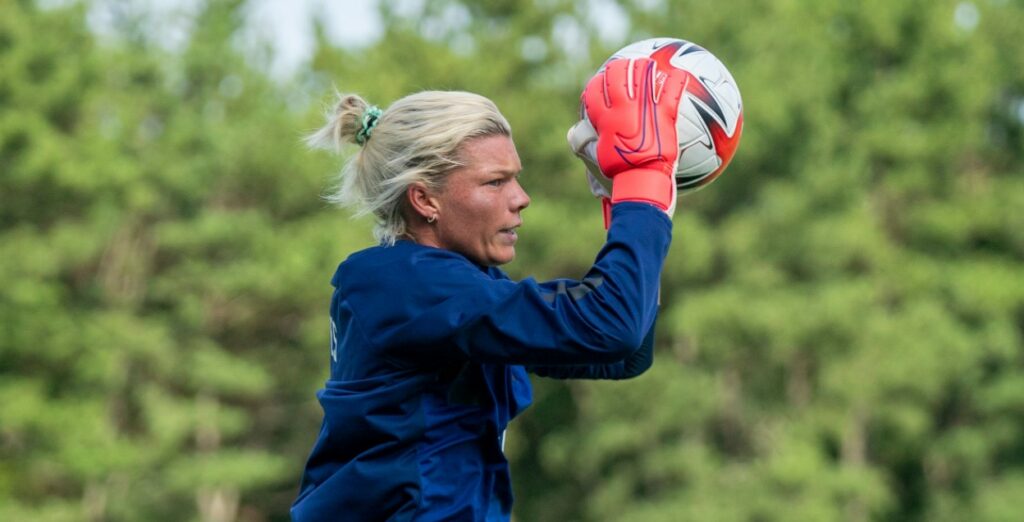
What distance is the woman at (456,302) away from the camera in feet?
10.3

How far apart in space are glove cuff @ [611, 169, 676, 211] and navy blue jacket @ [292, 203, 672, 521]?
4 centimetres

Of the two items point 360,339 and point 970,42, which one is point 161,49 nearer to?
point 970,42

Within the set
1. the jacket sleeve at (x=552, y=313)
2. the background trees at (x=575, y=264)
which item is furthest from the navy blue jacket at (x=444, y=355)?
the background trees at (x=575, y=264)

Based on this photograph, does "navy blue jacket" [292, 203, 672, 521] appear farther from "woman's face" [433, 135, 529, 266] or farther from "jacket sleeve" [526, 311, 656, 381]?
"jacket sleeve" [526, 311, 656, 381]

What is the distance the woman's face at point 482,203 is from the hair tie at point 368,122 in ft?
0.88

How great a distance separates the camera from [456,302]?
318cm

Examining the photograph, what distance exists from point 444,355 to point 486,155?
0.48 m

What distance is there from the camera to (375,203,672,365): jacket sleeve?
3.13m

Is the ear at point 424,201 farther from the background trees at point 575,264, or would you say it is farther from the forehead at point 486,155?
the background trees at point 575,264

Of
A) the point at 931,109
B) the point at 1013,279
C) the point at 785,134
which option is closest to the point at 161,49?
the point at 785,134

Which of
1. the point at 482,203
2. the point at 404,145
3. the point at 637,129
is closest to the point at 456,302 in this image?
the point at 482,203

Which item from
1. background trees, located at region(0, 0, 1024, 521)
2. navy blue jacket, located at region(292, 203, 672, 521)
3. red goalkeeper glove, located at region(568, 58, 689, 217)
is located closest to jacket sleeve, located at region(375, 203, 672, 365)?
navy blue jacket, located at region(292, 203, 672, 521)

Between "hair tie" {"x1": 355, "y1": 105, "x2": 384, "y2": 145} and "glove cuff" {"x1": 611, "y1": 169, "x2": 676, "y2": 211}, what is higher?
"hair tie" {"x1": 355, "y1": 105, "x2": 384, "y2": 145}

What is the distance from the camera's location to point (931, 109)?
992 inches
